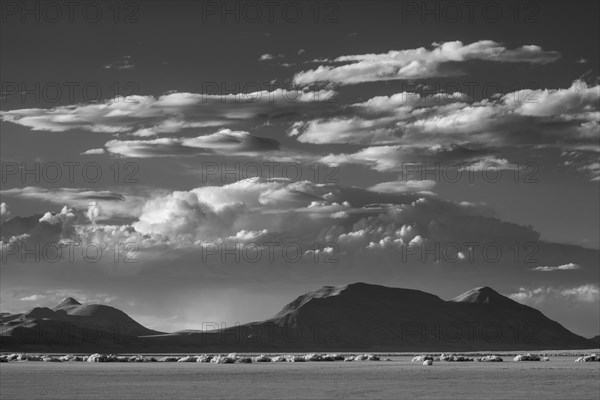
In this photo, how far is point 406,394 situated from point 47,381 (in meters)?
40.1

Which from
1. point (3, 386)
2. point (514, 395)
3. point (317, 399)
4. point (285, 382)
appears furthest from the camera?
point (285, 382)

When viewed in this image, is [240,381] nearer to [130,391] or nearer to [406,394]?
[130,391]

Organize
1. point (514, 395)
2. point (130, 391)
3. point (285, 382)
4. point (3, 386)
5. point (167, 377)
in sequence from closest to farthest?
1. point (514, 395)
2. point (130, 391)
3. point (3, 386)
4. point (285, 382)
5. point (167, 377)

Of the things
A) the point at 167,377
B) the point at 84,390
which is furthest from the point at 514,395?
the point at 167,377

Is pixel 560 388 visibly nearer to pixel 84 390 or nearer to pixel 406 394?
pixel 406 394

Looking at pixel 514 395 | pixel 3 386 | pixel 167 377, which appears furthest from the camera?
pixel 167 377

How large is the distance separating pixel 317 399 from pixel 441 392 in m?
12.6

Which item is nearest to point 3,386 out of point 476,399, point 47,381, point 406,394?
point 47,381

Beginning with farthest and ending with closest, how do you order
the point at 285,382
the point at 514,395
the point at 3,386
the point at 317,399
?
the point at 285,382 → the point at 3,386 → the point at 514,395 → the point at 317,399

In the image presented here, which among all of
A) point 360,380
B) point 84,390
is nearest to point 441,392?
point 360,380

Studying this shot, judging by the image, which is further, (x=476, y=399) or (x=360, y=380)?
(x=360, y=380)

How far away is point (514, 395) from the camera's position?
67.6 metres

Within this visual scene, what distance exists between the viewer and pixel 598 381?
8725cm

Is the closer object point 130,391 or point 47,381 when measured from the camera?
A: point 130,391
